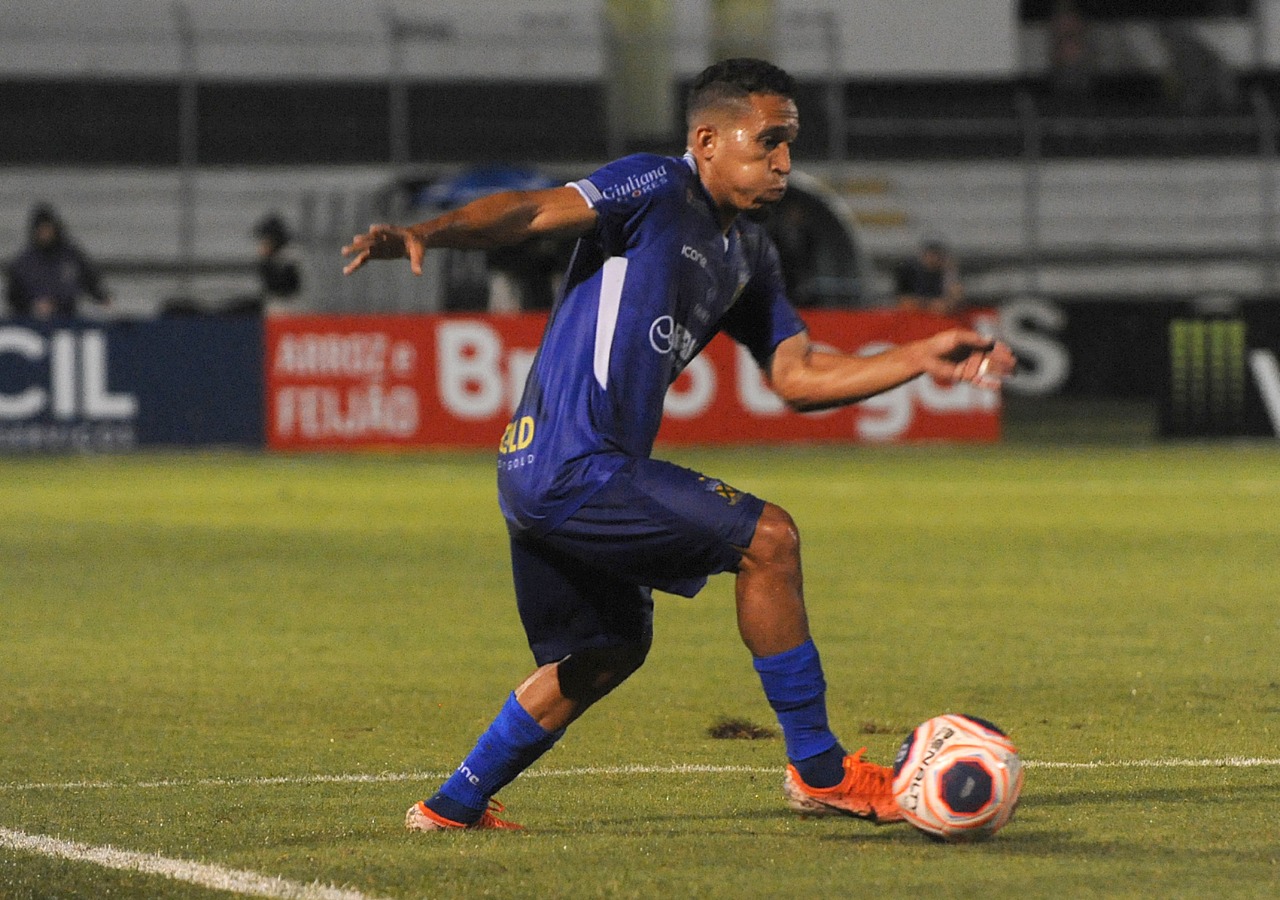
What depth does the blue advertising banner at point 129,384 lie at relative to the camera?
20703mm

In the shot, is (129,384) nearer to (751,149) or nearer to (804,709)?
(751,149)

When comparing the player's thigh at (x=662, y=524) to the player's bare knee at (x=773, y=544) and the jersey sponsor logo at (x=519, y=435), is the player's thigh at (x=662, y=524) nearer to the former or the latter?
the player's bare knee at (x=773, y=544)

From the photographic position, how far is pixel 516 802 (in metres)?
6.24

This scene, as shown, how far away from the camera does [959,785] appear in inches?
214

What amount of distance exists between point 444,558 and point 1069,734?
6.21 meters

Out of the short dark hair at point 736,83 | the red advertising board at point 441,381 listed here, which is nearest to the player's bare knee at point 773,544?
the short dark hair at point 736,83

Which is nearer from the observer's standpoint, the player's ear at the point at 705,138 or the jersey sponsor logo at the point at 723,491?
the jersey sponsor logo at the point at 723,491

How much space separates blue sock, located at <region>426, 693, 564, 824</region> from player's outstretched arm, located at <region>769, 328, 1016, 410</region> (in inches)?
42.4

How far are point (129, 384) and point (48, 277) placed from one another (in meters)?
2.25

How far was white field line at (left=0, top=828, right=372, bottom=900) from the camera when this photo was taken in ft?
16.2

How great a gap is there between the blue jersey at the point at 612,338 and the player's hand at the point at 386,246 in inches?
20.6

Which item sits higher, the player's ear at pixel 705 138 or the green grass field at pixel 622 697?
the player's ear at pixel 705 138

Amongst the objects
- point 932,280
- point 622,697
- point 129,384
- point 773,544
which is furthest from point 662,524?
point 932,280

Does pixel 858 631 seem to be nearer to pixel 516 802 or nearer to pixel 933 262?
pixel 516 802
